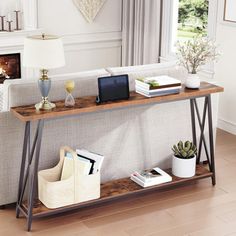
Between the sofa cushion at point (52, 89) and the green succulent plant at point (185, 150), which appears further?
the green succulent plant at point (185, 150)

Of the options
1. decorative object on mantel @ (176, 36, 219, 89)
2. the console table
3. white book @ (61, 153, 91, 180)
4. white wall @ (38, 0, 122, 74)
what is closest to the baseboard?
the console table

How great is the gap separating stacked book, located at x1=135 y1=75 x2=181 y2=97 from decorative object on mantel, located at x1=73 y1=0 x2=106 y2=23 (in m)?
3.12

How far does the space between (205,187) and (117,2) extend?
3595 mm

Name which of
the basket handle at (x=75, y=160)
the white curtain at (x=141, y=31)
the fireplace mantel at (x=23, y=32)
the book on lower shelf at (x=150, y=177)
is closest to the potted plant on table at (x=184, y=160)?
the book on lower shelf at (x=150, y=177)

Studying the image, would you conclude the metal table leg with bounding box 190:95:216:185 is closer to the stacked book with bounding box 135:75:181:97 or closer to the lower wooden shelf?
the lower wooden shelf

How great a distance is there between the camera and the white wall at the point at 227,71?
5.45 meters

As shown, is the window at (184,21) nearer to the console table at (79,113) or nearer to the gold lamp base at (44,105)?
the console table at (79,113)

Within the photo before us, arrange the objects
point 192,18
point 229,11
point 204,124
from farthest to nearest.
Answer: point 192,18
point 229,11
point 204,124

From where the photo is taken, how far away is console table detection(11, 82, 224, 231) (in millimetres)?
3398

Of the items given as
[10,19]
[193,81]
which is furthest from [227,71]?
[10,19]

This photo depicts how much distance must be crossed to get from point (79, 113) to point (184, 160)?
1.03 metres

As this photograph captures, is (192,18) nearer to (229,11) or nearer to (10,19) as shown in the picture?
(229,11)

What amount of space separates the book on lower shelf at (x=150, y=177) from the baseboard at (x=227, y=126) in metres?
1.73

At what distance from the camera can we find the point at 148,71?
4102 millimetres
